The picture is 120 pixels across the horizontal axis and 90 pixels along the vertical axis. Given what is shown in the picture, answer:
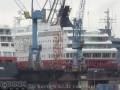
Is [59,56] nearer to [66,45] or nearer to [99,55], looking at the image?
[66,45]

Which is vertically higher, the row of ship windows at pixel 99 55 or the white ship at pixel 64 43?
the white ship at pixel 64 43

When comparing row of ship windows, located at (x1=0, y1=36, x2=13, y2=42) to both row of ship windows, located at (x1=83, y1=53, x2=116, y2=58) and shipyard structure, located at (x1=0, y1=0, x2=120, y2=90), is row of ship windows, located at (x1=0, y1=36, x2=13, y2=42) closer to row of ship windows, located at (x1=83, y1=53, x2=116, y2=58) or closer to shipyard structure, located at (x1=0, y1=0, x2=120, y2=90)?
shipyard structure, located at (x1=0, y1=0, x2=120, y2=90)

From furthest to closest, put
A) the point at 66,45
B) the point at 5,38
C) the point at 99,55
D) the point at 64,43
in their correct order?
1. the point at 99,55
2. the point at 66,45
3. the point at 64,43
4. the point at 5,38

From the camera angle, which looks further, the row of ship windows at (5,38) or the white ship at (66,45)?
the white ship at (66,45)

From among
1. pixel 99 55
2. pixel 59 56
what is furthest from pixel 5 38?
pixel 99 55

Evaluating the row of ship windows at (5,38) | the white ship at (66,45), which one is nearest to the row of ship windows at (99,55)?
the white ship at (66,45)

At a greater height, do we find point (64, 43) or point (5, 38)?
point (5, 38)

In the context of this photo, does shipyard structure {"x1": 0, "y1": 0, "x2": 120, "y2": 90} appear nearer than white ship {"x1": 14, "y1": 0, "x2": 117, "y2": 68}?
Yes

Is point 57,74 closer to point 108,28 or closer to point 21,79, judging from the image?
point 21,79

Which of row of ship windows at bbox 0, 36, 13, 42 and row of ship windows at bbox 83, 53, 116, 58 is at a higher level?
row of ship windows at bbox 0, 36, 13, 42

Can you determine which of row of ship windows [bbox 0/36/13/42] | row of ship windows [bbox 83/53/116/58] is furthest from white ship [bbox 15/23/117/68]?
row of ship windows [bbox 0/36/13/42]

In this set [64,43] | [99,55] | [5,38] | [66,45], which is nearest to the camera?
[5,38]

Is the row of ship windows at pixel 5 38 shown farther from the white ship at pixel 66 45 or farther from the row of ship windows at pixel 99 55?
the row of ship windows at pixel 99 55

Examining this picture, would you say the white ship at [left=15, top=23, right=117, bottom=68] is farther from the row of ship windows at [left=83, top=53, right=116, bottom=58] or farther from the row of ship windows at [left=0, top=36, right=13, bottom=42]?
the row of ship windows at [left=0, top=36, right=13, bottom=42]
